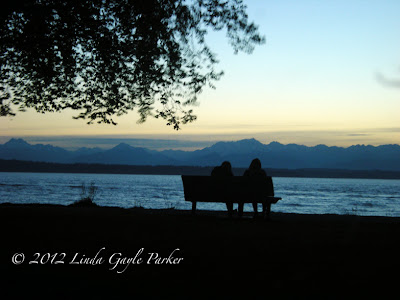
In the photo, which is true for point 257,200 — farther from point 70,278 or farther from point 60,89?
point 70,278

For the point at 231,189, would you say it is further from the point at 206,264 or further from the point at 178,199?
the point at 178,199

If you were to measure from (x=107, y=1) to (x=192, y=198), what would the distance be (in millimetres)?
5022

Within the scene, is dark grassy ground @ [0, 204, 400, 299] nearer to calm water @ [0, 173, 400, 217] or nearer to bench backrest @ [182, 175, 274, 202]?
bench backrest @ [182, 175, 274, 202]

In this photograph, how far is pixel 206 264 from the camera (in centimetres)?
577

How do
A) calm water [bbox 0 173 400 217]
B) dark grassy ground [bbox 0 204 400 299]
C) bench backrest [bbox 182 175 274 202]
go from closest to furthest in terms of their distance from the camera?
dark grassy ground [bbox 0 204 400 299] < bench backrest [bbox 182 175 274 202] < calm water [bbox 0 173 400 217]

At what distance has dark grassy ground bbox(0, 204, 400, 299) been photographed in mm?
4602

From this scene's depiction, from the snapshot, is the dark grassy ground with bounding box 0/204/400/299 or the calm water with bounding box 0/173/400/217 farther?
the calm water with bounding box 0/173/400/217

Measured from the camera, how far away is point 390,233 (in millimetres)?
9266

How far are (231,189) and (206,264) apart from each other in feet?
19.0

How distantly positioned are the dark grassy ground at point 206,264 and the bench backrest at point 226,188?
6.02 feet

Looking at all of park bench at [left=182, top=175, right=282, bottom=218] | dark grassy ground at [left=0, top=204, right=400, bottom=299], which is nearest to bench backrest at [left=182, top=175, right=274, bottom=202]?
park bench at [left=182, top=175, right=282, bottom=218]

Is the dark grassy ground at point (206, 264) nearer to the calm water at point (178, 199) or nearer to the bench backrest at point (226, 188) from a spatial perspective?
the bench backrest at point (226, 188)

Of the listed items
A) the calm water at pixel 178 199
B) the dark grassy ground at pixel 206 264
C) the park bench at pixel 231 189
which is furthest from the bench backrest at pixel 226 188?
the calm water at pixel 178 199

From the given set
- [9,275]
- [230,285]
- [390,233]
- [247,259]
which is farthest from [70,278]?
[390,233]
